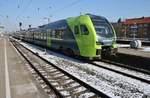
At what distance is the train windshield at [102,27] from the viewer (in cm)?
1743

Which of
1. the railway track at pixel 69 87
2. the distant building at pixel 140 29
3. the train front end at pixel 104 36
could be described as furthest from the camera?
the distant building at pixel 140 29

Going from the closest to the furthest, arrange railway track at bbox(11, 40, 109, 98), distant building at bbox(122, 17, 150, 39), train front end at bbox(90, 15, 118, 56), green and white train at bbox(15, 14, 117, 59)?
railway track at bbox(11, 40, 109, 98), green and white train at bbox(15, 14, 117, 59), train front end at bbox(90, 15, 118, 56), distant building at bbox(122, 17, 150, 39)

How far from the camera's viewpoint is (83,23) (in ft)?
57.9

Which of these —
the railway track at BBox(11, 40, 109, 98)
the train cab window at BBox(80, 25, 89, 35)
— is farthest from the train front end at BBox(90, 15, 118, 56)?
the railway track at BBox(11, 40, 109, 98)

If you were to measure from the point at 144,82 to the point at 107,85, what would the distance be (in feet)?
5.08

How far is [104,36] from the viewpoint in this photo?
17.4 meters

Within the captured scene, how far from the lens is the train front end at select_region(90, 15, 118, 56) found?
17.2 m

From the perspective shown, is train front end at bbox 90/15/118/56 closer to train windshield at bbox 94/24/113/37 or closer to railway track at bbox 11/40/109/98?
train windshield at bbox 94/24/113/37

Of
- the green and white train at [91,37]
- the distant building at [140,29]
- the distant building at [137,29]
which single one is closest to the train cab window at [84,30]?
the green and white train at [91,37]

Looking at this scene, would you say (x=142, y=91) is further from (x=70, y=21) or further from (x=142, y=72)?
(x=70, y=21)

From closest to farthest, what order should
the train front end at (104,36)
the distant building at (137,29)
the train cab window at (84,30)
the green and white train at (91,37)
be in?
the green and white train at (91,37)
the train front end at (104,36)
the train cab window at (84,30)
the distant building at (137,29)

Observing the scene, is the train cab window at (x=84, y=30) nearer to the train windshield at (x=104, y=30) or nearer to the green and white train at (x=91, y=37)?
the green and white train at (x=91, y=37)

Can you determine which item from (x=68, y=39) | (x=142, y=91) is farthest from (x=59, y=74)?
(x=68, y=39)

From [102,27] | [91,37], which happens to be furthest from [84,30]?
[102,27]
